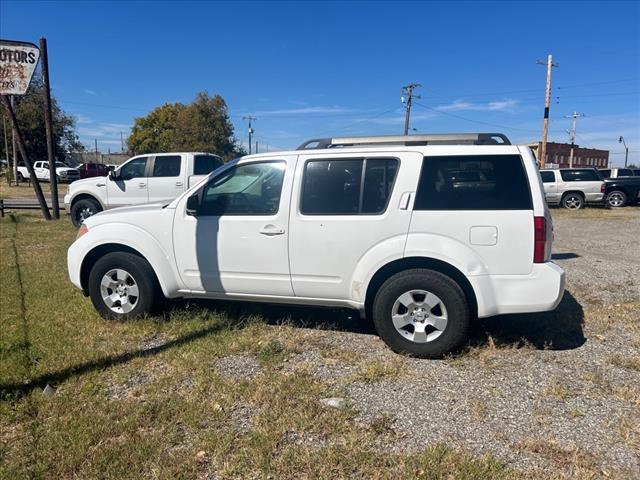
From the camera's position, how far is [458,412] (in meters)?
3.30

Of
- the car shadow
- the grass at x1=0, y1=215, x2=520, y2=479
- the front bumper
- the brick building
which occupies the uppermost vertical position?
the brick building

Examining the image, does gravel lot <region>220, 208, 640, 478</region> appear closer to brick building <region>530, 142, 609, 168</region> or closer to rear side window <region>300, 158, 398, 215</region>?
rear side window <region>300, 158, 398, 215</region>

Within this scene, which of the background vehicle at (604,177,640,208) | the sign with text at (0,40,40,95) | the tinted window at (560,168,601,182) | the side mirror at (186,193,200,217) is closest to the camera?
the side mirror at (186,193,200,217)

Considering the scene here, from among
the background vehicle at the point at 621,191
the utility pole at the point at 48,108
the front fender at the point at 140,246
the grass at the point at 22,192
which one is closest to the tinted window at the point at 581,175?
the background vehicle at the point at 621,191

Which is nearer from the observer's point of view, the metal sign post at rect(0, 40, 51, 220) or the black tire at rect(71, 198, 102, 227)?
the metal sign post at rect(0, 40, 51, 220)

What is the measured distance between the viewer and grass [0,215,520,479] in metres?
2.69

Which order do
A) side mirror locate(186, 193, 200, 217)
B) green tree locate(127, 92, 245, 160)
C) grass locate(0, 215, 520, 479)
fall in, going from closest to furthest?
grass locate(0, 215, 520, 479)
side mirror locate(186, 193, 200, 217)
green tree locate(127, 92, 245, 160)

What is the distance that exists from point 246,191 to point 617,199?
2095 cm

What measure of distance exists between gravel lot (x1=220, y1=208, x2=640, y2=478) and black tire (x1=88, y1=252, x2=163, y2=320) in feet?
4.24

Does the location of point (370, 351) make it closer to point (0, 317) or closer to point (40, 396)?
point (40, 396)

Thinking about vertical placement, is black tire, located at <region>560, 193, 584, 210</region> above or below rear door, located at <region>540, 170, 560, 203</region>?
below

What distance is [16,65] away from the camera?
40.9ft

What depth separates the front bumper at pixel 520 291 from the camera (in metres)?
3.88

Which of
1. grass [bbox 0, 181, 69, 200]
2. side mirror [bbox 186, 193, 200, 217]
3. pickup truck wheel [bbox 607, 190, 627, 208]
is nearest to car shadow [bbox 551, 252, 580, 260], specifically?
side mirror [bbox 186, 193, 200, 217]
